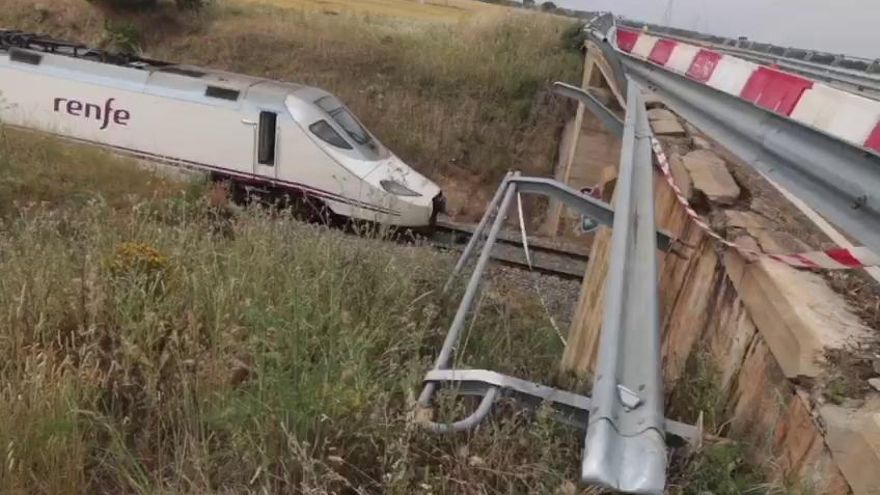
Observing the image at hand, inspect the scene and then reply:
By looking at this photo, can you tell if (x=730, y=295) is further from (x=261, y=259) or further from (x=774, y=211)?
(x=261, y=259)

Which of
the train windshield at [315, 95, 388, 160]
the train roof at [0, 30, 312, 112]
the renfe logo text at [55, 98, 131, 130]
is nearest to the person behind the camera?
the train roof at [0, 30, 312, 112]

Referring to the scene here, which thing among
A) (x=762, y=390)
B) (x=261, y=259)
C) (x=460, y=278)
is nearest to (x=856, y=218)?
(x=762, y=390)

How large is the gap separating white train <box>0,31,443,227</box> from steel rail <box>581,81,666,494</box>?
10.7m

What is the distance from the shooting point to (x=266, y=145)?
13.4m

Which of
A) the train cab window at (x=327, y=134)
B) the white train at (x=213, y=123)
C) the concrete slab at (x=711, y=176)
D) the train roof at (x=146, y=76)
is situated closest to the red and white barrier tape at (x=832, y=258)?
the concrete slab at (x=711, y=176)

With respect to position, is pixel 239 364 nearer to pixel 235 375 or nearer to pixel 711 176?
pixel 235 375

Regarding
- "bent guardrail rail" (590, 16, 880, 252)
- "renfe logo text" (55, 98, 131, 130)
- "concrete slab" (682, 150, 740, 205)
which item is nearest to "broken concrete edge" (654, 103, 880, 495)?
"bent guardrail rail" (590, 16, 880, 252)

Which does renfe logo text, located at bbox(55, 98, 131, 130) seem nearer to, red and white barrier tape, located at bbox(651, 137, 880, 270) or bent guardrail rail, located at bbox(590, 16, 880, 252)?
bent guardrail rail, located at bbox(590, 16, 880, 252)

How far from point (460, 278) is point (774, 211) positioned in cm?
161

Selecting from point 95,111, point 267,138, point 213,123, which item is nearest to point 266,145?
point 267,138

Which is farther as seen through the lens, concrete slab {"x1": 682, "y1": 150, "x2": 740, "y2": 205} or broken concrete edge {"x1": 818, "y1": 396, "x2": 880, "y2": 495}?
concrete slab {"x1": 682, "y1": 150, "x2": 740, "y2": 205}

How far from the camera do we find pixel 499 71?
23688mm

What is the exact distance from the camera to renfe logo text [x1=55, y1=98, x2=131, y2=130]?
1377 centimetres

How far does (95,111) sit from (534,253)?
8.04 m
